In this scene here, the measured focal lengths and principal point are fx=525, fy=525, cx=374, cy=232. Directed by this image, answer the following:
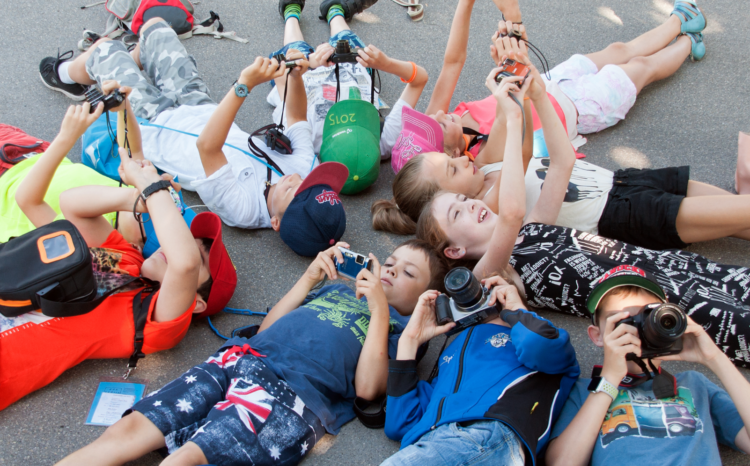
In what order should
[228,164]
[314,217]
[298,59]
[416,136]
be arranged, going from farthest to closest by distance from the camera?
[416,136] < [298,59] < [228,164] < [314,217]

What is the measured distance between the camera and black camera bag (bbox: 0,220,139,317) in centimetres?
159

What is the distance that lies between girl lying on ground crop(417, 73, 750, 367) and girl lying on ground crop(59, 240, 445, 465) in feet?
0.63

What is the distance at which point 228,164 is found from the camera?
246 centimetres

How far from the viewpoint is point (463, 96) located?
3316 mm

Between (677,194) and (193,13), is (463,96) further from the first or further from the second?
(193,13)

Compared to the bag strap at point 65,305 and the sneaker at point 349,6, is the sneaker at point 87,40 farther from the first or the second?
the bag strap at point 65,305

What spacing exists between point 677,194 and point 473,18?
2.14 meters

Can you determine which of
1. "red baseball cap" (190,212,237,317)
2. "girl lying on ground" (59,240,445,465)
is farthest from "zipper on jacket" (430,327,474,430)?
"red baseball cap" (190,212,237,317)

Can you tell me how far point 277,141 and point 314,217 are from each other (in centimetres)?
59

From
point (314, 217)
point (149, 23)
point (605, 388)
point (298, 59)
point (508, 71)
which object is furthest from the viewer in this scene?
point (149, 23)

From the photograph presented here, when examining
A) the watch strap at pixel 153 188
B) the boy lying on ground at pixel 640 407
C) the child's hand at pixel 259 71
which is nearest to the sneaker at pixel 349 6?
the child's hand at pixel 259 71

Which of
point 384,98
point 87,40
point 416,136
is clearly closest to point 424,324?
point 416,136

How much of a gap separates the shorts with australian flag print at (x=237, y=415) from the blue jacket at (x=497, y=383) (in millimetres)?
302

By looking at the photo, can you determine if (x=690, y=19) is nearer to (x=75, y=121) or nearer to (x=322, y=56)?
(x=322, y=56)
